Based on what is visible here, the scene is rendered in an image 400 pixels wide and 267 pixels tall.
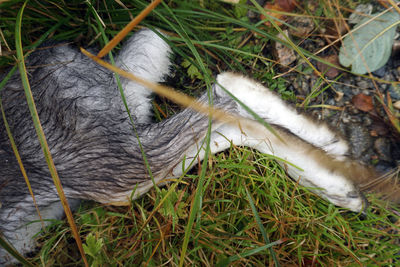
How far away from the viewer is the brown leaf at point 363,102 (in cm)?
225

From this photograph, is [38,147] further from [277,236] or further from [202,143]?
[277,236]

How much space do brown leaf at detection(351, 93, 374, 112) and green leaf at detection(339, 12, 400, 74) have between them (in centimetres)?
20

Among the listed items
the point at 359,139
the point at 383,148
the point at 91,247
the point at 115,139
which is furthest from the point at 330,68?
the point at 91,247

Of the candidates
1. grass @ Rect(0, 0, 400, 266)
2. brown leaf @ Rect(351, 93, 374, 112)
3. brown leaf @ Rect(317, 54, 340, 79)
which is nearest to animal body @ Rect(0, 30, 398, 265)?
grass @ Rect(0, 0, 400, 266)

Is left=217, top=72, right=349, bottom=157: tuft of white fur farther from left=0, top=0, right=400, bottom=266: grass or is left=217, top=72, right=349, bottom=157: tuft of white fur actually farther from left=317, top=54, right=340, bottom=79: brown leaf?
left=317, top=54, right=340, bottom=79: brown leaf

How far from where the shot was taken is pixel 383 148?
222cm

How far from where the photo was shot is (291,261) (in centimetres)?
194

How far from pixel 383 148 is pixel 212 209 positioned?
1.43m

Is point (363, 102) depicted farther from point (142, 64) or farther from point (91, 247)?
point (91, 247)

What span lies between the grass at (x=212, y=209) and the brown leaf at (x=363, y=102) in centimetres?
54

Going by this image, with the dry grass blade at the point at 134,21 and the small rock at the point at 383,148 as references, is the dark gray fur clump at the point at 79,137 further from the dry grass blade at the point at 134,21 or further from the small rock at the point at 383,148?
the small rock at the point at 383,148

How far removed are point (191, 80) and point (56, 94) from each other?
41.2 inches

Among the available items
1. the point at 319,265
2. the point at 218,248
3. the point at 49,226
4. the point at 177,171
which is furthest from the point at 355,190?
the point at 49,226

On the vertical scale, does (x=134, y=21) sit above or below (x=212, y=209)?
above
